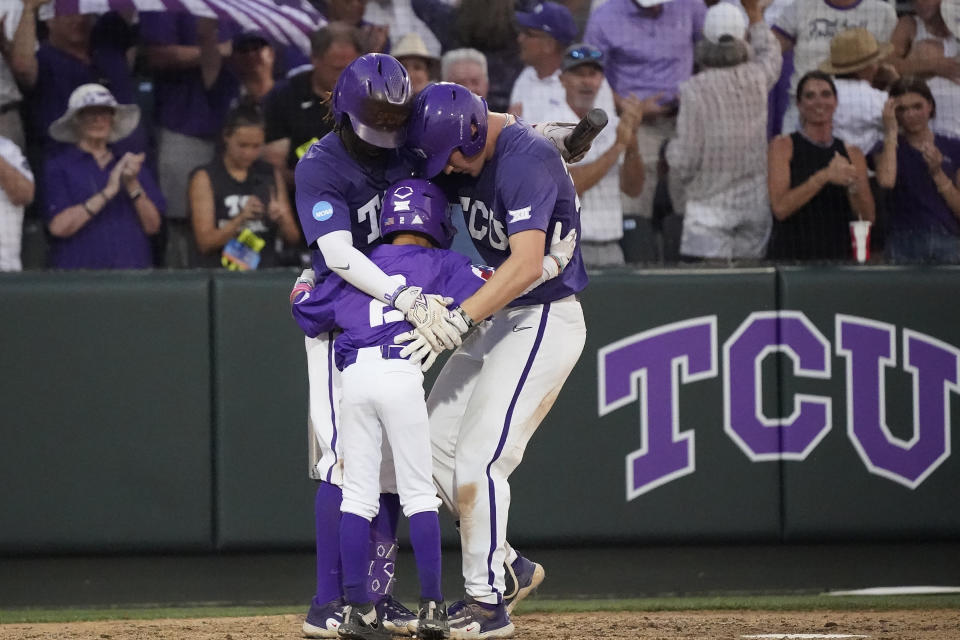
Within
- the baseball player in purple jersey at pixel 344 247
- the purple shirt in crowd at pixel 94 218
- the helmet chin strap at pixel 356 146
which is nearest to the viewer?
the baseball player in purple jersey at pixel 344 247

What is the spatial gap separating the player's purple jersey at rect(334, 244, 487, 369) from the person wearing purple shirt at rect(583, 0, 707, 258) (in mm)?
2159

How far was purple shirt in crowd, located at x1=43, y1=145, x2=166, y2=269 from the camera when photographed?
569 centimetres

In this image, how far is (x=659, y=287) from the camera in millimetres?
5926

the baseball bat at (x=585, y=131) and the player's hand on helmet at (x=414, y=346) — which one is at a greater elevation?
the baseball bat at (x=585, y=131)

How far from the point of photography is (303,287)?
13.5ft

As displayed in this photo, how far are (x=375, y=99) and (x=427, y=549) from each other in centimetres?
133

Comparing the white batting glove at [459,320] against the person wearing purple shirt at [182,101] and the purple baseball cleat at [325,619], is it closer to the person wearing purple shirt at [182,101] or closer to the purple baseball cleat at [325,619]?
the purple baseball cleat at [325,619]

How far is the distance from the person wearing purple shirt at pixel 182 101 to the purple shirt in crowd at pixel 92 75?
101 mm

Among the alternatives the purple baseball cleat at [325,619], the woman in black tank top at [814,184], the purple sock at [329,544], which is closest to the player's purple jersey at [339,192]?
the purple sock at [329,544]

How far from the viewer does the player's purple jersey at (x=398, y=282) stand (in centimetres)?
383

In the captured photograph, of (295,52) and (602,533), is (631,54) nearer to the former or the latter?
(295,52)

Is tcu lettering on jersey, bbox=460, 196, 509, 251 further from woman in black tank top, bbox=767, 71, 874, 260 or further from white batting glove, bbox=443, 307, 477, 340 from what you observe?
woman in black tank top, bbox=767, 71, 874, 260

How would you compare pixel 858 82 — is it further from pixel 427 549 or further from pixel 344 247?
pixel 427 549

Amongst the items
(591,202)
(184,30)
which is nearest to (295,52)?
(184,30)
